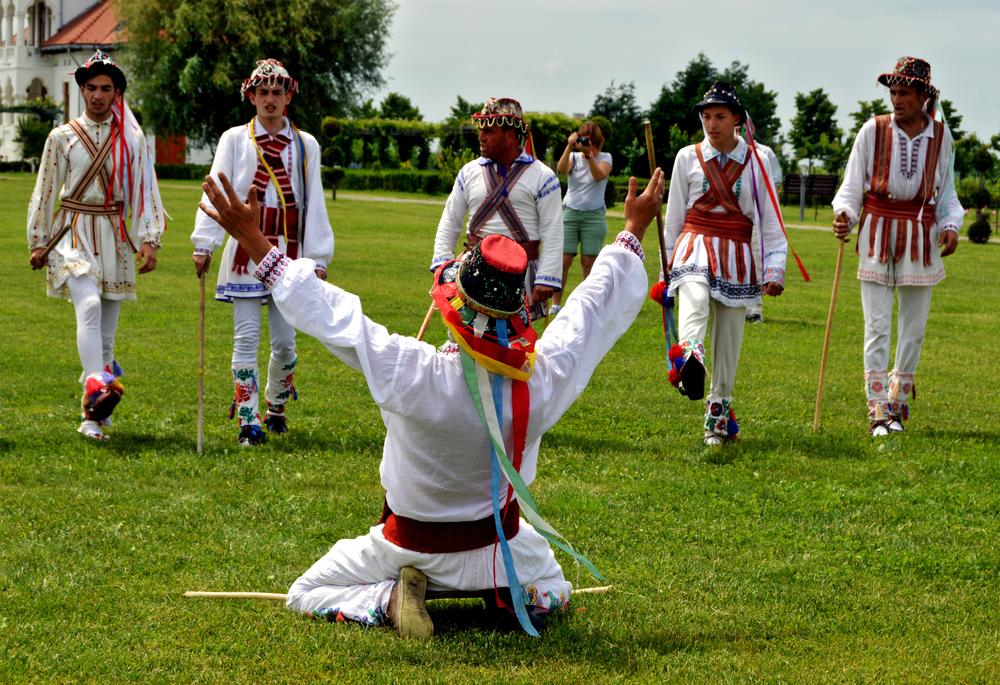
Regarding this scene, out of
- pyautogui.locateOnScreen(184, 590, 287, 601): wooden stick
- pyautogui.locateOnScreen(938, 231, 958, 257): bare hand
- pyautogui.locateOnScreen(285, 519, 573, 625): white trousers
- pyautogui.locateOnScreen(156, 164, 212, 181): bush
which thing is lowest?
pyautogui.locateOnScreen(156, 164, 212, 181): bush

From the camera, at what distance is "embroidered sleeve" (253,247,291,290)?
482 centimetres

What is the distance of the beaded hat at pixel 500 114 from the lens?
838 centimetres

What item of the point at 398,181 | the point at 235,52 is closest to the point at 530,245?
the point at 398,181

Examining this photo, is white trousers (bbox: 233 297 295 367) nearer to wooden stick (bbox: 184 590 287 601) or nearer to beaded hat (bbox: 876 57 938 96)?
wooden stick (bbox: 184 590 287 601)

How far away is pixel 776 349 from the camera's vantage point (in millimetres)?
13016

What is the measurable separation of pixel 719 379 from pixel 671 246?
914 mm

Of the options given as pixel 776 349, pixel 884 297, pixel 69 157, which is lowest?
pixel 776 349

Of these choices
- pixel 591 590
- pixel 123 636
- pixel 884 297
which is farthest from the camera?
pixel 884 297

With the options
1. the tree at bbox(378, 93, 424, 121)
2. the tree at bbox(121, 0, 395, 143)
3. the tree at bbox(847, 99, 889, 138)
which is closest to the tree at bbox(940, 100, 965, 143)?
the tree at bbox(847, 99, 889, 138)

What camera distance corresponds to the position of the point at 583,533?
650 cm

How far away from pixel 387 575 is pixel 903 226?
525cm

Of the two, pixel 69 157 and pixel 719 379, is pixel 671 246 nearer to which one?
pixel 719 379

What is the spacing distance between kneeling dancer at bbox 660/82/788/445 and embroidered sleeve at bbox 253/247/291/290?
3840 millimetres

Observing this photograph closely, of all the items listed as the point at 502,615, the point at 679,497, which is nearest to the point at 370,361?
the point at 502,615
